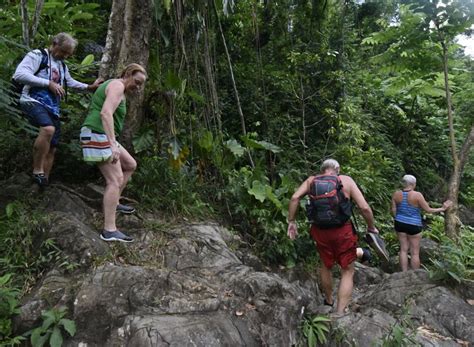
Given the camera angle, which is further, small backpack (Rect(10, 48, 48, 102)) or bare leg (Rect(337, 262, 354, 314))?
bare leg (Rect(337, 262, 354, 314))

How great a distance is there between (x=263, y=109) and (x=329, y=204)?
5024mm

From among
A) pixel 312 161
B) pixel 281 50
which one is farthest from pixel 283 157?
pixel 281 50

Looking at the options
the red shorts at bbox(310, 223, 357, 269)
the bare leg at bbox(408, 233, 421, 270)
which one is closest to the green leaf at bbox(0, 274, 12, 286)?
the red shorts at bbox(310, 223, 357, 269)

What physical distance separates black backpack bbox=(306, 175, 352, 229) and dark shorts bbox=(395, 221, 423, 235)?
2237 millimetres

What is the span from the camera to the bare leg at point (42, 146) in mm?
4508

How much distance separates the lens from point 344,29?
9938mm

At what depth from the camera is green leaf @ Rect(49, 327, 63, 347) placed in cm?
324

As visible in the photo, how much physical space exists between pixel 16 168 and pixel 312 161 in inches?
239

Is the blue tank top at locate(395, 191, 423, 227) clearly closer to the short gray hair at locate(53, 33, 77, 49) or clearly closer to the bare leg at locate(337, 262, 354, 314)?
the bare leg at locate(337, 262, 354, 314)

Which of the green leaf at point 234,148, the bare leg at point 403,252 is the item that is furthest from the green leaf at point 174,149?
the bare leg at point 403,252

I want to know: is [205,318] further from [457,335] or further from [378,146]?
[378,146]

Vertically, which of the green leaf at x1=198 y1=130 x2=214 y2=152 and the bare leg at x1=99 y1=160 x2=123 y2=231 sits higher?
the green leaf at x1=198 y1=130 x2=214 y2=152

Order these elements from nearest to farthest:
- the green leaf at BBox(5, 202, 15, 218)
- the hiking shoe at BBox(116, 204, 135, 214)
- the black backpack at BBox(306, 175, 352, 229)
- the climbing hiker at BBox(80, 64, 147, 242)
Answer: the climbing hiker at BBox(80, 64, 147, 242) < the green leaf at BBox(5, 202, 15, 218) < the black backpack at BBox(306, 175, 352, 229) < the hiking shoe at BBox(116, 204, 135, 214)

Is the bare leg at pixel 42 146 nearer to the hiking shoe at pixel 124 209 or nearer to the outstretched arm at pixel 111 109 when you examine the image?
the outstretched arm at pixel 111 109
